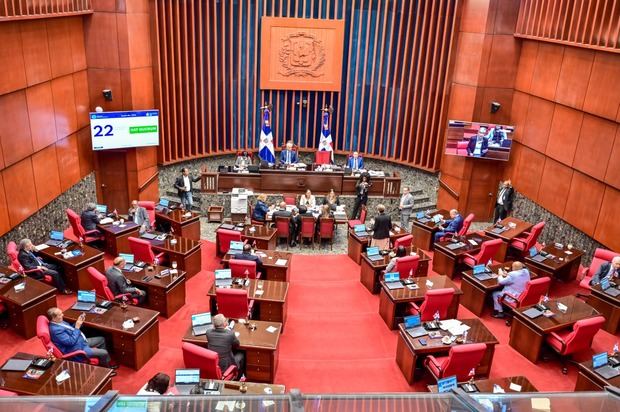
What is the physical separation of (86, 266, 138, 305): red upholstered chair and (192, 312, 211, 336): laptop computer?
147cm

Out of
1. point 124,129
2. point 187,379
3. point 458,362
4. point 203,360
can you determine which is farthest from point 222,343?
point 124,129

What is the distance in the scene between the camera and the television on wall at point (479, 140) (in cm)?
1281

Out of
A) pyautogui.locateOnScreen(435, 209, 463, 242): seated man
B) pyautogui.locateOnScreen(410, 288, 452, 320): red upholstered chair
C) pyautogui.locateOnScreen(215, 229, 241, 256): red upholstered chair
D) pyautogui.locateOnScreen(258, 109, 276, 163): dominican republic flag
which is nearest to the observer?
pyautogui.locateOnScreen(410, 288, 452, 320): red upholstered chair

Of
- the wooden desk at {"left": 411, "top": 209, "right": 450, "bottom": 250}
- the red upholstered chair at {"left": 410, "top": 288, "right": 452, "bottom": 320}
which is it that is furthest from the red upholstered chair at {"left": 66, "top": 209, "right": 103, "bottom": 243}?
the wooden desk at {"left": 411, "top": 209, "right": 450, "bottom": 250}

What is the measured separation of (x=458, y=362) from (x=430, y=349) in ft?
1.65

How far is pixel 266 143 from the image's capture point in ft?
50.4

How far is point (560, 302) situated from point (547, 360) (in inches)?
37.9

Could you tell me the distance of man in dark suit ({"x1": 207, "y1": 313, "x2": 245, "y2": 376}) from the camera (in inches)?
246

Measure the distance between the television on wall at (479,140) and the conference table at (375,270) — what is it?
172 inches

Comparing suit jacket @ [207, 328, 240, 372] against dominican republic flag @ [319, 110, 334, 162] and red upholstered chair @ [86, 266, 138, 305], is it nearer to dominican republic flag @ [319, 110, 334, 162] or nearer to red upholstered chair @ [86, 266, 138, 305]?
red upholstered chair @ [86, 266, 138, 305]

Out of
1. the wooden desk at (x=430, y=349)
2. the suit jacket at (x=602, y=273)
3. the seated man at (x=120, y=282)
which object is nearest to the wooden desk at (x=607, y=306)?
the suit jacket at (x=602, y=273)

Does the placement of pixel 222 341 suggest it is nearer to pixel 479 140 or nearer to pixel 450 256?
pixel 450 256

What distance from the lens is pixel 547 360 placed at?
25.3ft

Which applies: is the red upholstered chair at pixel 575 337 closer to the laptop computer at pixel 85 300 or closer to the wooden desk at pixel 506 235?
the wooden desk at pixel 506 235
